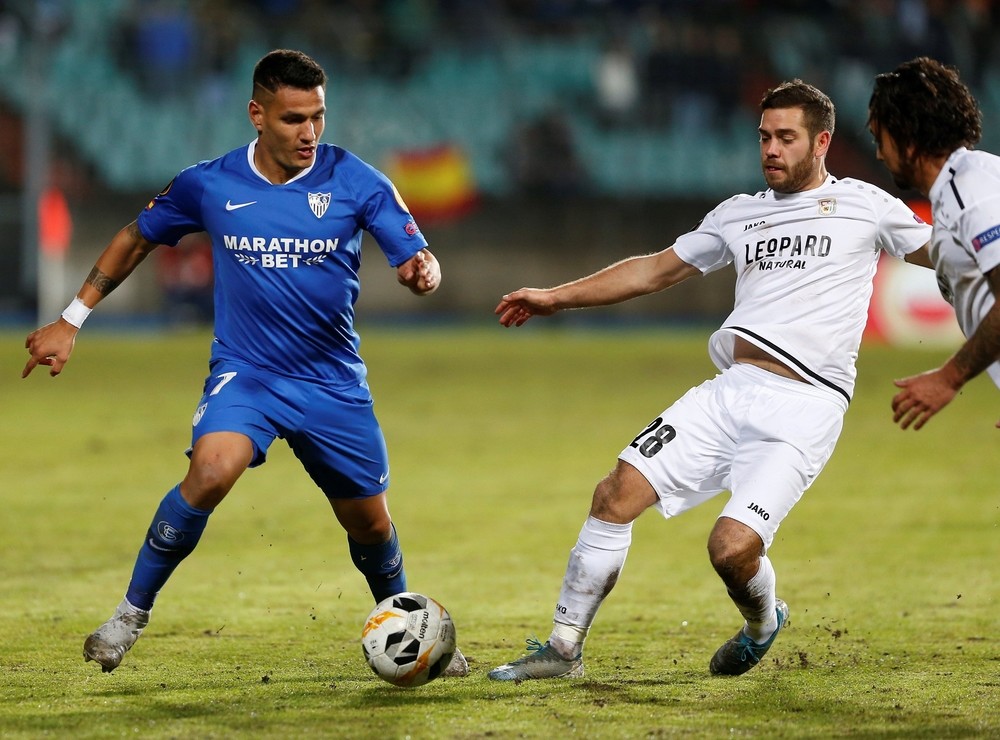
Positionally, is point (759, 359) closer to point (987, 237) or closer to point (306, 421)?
point (987, 237)

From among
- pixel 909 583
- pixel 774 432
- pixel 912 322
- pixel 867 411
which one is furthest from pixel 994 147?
pixel 774 432

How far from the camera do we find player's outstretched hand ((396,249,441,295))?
5.43 meters

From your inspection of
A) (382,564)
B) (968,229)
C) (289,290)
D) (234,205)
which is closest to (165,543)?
(382,564)

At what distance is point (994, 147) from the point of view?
81.9ft

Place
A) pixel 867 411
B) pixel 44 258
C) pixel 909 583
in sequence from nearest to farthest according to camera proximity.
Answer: pixel 909 583 → pixel 867 411 → pixel 44 258

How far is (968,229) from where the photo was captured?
189 inches

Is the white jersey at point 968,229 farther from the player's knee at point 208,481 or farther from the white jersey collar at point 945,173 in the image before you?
the player's knee at point 208,481

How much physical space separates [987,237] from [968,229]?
8 centimetres

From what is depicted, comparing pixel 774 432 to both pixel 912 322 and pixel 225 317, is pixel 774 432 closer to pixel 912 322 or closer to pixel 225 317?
pixel 225 317

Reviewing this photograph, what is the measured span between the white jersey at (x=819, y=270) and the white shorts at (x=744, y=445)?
0.43 ft

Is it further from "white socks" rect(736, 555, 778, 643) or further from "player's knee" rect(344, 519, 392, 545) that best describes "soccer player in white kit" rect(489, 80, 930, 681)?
"player's knee" rect(344, 519, 392, 545)

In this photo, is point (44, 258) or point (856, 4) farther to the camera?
point (856, 4)

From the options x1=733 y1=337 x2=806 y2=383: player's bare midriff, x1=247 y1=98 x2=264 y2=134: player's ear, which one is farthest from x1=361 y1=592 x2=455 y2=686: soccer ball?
x1=247 y1=98 x2=264 y2=134: player's ear

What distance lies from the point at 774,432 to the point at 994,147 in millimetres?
21276
